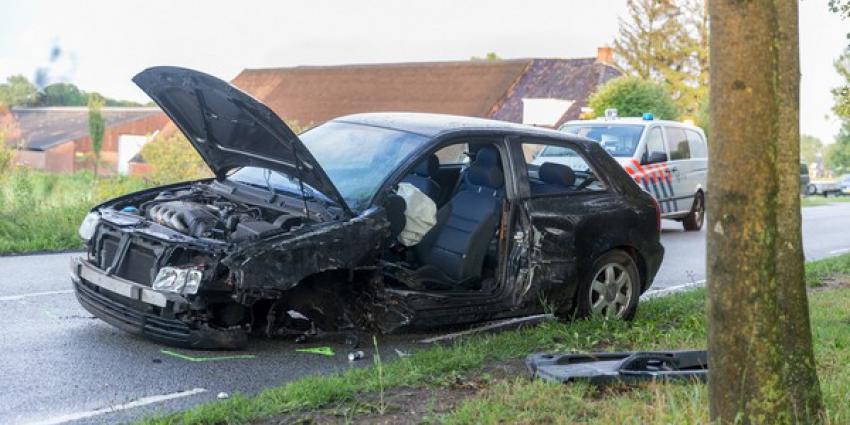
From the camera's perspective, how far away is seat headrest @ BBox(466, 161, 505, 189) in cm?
764

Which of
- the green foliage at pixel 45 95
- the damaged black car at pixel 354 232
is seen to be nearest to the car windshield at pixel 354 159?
the damaged black car at pixel 354 232

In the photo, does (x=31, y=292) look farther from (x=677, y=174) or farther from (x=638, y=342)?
(x=677, y=174)

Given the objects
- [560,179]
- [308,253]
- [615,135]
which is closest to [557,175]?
[560,179]

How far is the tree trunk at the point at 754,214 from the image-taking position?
419 centimetres

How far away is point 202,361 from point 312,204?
4.28 feet

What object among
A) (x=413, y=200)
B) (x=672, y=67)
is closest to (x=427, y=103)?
(x=672, y=67)

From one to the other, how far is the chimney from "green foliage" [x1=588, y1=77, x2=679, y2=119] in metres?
16.4

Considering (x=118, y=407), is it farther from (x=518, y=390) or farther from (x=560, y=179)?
(x=560, y=179)

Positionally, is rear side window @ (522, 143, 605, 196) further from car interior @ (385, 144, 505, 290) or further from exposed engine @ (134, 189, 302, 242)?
exposed engine @ (134, 189, 302, 242)

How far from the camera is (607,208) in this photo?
8.10 metres

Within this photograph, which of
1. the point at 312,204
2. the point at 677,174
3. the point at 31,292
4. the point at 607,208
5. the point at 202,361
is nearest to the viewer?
the point at 202,361

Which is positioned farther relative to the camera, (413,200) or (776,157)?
(413,200)

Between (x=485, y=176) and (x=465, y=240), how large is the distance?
1.77 feet

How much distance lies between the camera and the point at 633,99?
28.6m
